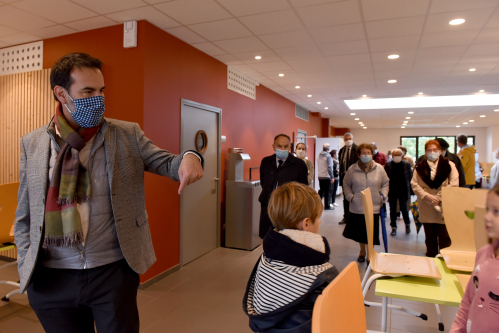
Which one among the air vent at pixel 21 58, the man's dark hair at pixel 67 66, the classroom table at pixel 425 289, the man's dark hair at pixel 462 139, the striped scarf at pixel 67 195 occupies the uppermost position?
the air vent at pixel 21 58

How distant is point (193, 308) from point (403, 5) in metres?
3.25

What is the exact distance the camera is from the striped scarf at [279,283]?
121 centimetres

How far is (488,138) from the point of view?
1590 cm

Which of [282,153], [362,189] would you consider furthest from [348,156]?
[282,153]

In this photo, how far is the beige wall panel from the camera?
3.94 metres

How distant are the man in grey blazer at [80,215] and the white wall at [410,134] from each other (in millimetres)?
17726

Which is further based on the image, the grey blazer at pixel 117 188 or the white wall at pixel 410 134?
the white wall at pixel 410 134

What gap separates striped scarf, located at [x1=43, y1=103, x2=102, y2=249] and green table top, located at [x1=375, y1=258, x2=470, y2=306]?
1.52 meters

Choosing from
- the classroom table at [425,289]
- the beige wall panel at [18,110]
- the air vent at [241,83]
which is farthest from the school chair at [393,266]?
the beige wall panel at [18,110]

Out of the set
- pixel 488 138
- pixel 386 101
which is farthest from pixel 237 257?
pixel 488 138

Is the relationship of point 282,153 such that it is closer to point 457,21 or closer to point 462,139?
point 457,21

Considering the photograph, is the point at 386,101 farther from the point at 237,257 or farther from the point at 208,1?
the point at 208,1

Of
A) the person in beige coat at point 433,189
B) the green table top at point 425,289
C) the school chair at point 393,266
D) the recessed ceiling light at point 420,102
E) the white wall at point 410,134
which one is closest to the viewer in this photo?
the green table top at point 425,289

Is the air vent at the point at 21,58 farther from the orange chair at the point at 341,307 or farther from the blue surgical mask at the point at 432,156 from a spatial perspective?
the blue surgical mask at the point at 432,156
